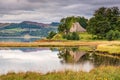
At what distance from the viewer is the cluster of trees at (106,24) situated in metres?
125

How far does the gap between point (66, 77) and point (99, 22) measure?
108042 mm

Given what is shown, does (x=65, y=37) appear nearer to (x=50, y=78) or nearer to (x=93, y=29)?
(x=93, y=29)

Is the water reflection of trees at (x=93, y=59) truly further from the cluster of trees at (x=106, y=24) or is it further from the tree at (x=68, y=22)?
the tree at (x=68, y=22)

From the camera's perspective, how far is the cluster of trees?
4910 inches

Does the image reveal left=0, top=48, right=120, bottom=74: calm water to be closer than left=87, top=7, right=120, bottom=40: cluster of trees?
Yes

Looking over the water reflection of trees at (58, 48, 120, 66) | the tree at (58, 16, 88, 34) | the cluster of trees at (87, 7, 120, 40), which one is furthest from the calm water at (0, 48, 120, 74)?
A: the tree at (58, 16, 88, 34)

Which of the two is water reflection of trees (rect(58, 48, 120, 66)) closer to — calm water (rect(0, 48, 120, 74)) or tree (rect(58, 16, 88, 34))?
calm water (rect(0, 48, 120, 74))

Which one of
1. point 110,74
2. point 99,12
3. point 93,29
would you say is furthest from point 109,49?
point 99,12

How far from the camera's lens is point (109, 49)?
71.0 metres

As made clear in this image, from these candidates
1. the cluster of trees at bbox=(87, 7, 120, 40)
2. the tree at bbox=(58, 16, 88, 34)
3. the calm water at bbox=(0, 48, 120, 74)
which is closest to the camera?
the calm water at bbox=(0, 48, 120, 74)

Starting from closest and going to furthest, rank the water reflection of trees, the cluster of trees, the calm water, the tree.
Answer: the calm water
the water reflection of trees
the cluster of trees
the tree

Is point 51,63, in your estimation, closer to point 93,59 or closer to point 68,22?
point 93,59

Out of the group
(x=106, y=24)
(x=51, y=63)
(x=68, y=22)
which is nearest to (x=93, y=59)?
(x=51, y=63)

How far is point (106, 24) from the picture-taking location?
5157 inches
